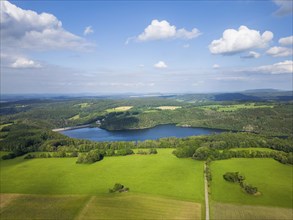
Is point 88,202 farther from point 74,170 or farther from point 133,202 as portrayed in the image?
point 74,170

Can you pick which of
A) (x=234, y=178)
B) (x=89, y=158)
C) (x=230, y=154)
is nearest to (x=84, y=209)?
(x=89, y=158)

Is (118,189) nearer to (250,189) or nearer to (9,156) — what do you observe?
(250,189)

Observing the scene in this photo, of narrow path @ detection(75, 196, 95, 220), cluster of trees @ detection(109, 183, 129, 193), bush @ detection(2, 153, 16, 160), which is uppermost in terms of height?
cluster of trees @ detection(109, 183, 129, 193)

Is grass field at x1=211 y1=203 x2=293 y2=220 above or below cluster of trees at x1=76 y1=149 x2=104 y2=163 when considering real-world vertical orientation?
below

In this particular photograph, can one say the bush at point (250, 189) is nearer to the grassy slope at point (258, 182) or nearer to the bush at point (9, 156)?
the grassy slope at point (258, 182)

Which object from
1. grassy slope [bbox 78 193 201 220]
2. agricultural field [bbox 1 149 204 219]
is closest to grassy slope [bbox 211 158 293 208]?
agricultural field [bbox 1 149 204 219]

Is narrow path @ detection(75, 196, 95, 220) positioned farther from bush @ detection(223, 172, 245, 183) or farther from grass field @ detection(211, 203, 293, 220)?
bush @ detection(223, 172, 245, 183)
